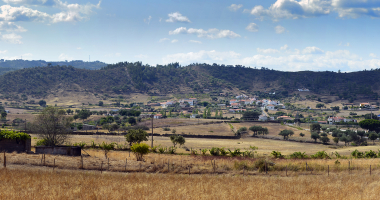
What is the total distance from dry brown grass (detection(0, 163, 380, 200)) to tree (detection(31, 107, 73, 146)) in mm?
17741

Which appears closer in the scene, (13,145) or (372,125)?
(13,145)

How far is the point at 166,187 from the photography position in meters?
18.1

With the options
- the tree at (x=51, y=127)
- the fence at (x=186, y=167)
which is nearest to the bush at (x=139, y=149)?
the fence at (x=186, y=167)

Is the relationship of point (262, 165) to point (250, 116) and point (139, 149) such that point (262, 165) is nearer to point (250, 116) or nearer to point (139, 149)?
point (139, 149)

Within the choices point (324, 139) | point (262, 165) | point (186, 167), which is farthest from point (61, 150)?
point (324, 139)

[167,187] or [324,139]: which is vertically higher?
[167,187]

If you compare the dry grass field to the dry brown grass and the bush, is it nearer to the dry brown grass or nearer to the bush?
the dry brown grass

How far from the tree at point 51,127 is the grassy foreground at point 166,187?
17201 millimetres

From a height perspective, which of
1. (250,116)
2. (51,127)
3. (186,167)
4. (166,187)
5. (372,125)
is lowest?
(250,116)

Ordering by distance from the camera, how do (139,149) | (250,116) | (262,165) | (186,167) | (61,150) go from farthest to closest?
1. (250,116)
2. (61,150)
3. (139,149)
4. (262,165)
5. (186,167)

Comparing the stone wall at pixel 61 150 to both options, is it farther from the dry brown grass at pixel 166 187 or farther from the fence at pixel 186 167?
the dry brown grass at pixel 166 187

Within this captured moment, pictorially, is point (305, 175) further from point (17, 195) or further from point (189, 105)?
point (189, 105)

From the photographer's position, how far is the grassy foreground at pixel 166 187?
1620 cm

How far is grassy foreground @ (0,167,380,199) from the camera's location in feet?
53.2
